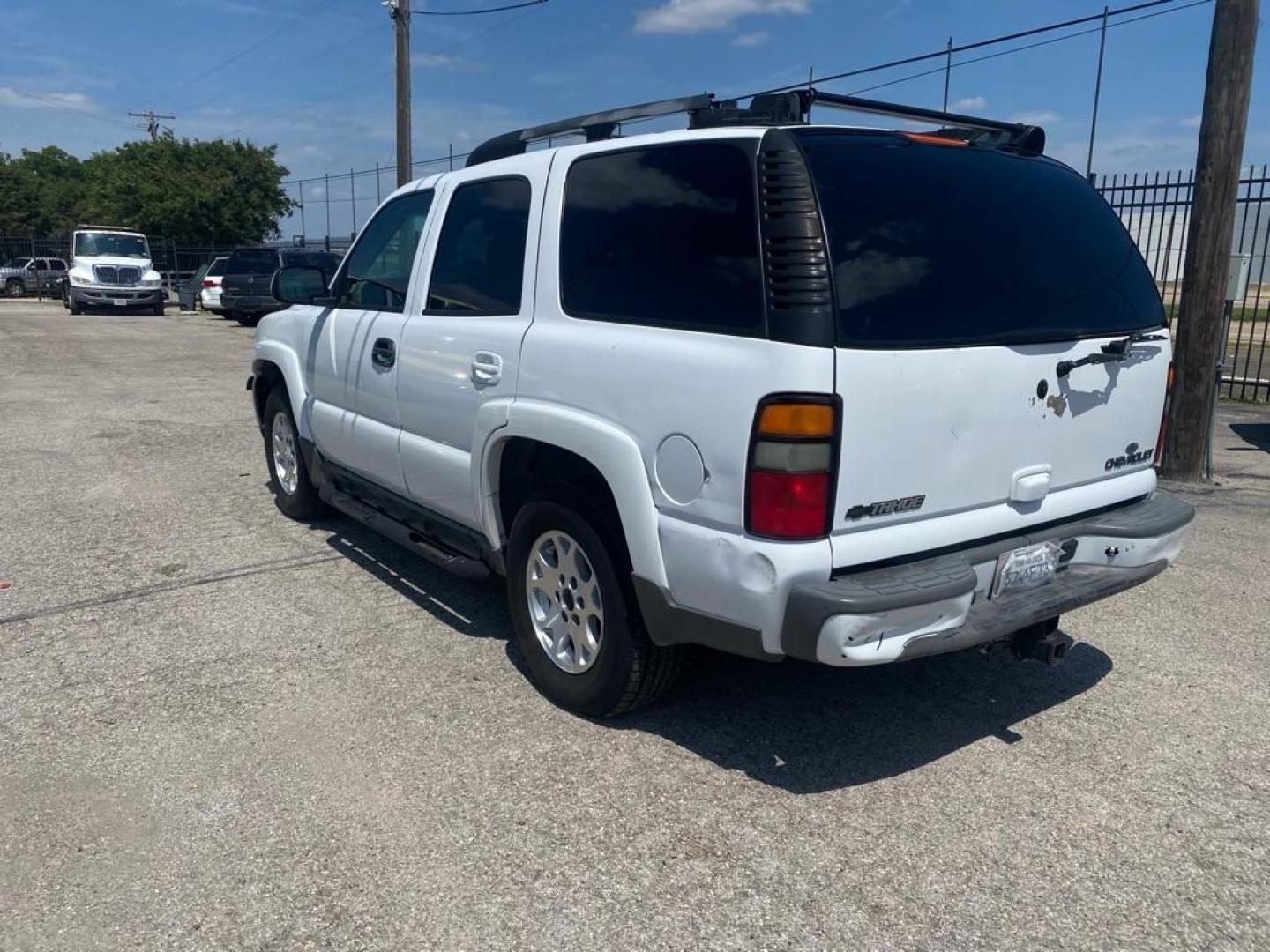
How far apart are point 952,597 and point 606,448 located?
1.16m

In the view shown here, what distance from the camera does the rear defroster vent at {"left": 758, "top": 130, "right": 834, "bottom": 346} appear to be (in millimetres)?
2803

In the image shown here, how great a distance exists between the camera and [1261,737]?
371cm

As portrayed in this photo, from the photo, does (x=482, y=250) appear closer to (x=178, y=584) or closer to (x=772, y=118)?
(x=772, y=118)

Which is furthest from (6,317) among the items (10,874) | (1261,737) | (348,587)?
(1261,737)

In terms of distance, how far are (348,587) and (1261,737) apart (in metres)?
4.14

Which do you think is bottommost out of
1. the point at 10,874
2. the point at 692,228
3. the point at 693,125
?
the point at 10,874

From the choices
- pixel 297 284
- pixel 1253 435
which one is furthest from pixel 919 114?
pixel 1253 435

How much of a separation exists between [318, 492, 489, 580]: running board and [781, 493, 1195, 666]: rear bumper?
1.78m

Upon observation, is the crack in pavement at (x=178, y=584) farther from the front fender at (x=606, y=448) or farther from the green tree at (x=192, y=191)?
the green tree at (x=192, y=191)

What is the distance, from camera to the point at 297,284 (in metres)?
5.76

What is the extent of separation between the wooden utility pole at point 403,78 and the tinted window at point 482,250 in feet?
54.0

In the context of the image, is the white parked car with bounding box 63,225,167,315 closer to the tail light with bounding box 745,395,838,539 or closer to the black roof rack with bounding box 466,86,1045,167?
the black roof rack with bounding box 466,86,1045,167

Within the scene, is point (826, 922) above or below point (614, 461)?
below

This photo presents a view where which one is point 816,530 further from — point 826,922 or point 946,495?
point 826,922
